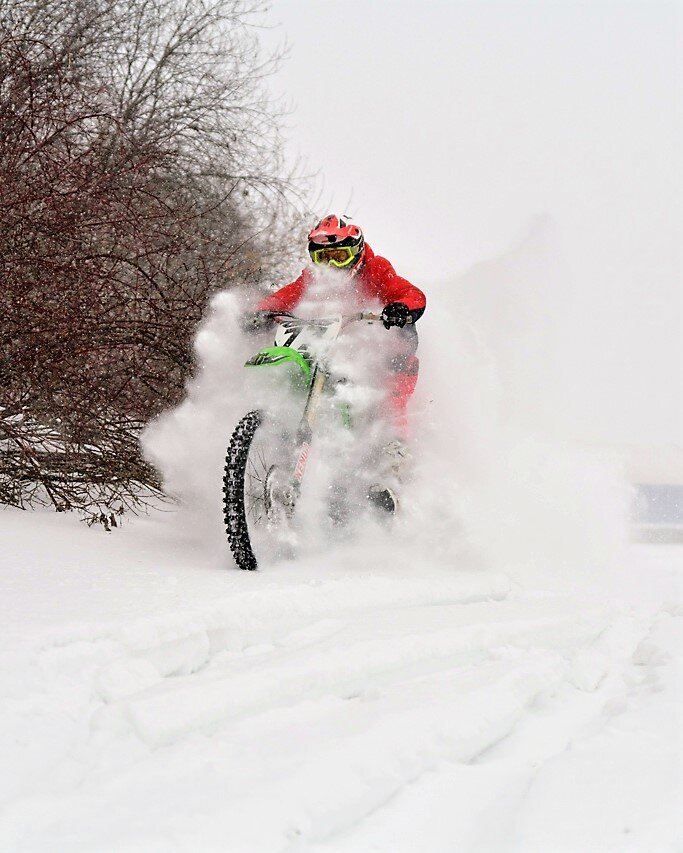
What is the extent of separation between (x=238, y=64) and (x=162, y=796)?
49.0ft

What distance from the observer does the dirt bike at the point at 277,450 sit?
478 centimetres

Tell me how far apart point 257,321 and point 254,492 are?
138 centimetres

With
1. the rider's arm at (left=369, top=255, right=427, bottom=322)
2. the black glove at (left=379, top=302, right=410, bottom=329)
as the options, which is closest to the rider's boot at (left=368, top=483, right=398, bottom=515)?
the black glove at (left=379, top=302, right=410, bottom=329)

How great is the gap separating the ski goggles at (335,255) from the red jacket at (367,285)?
11cm

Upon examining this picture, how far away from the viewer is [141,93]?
14516 mm

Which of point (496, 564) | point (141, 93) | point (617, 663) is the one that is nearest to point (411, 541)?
point (496, 564)

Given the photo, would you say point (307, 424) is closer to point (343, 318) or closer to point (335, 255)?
point (343, 318)

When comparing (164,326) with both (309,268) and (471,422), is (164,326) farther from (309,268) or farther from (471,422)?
(471,422)

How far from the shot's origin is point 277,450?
17.4ft

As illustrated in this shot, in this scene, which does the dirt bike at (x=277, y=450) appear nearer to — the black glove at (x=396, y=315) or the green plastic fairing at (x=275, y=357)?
the green plastic fairing at (x=275, y=357)

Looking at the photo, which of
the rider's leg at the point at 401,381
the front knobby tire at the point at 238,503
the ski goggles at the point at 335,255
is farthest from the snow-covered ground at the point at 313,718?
the ski goggles at the point at 335,255

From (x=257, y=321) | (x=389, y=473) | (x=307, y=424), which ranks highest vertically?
(x=257, y=321)

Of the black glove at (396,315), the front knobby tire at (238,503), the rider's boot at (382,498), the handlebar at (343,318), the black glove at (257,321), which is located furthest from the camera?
the black glove at (257,321)

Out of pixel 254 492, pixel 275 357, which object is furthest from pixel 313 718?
pixel 275 357
